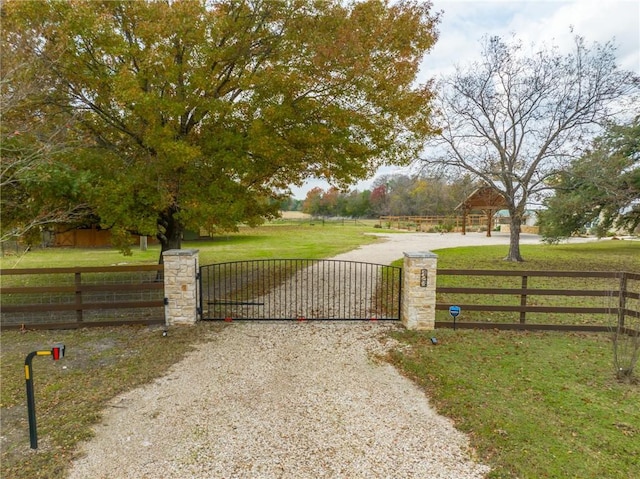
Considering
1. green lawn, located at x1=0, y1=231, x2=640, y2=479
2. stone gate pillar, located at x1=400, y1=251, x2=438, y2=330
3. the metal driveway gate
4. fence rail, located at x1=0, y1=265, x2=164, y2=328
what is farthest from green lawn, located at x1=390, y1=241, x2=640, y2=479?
fence rail, located at x1=0, y1=265, x2=164, y2=328

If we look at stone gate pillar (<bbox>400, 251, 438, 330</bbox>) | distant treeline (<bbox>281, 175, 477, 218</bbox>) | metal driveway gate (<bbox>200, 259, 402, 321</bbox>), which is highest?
distant treeline (<bbox>281, 175, 477, 218</bbox>)

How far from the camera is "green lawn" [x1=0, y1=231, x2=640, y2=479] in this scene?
10.8 ft

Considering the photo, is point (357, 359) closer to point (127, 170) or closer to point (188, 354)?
point (188, 354)

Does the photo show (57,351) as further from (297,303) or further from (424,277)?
(297,303)

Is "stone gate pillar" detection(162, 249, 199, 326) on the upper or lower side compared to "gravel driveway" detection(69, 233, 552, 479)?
upper

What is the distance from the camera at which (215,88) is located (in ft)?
29.2

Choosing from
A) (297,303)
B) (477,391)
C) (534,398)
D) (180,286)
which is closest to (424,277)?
(477,391)

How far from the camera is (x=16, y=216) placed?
803cm

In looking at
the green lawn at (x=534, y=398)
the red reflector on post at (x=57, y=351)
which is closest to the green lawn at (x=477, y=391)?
the green lawn at (x=534, y=398)

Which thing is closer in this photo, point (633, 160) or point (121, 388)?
point (121, 388)

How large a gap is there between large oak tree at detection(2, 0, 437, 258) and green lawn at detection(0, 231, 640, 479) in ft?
10.8

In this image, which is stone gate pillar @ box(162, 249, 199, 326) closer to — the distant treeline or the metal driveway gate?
the metal driveway gate

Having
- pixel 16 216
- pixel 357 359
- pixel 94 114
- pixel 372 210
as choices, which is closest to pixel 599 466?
pixel 357 359

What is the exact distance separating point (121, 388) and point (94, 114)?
7531 millimetres
